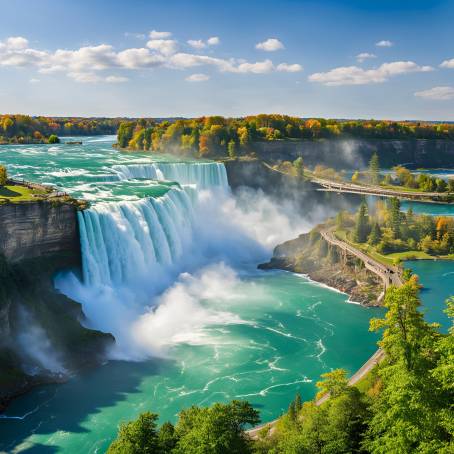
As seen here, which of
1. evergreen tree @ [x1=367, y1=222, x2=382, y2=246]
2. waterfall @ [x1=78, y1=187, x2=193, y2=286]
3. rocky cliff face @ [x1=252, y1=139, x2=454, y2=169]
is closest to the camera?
waterfall @ [x1=78, y1=187, x2=193, y2=286]

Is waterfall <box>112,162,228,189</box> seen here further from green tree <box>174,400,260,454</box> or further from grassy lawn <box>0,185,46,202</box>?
green tree <box>174,400,260,454</box>

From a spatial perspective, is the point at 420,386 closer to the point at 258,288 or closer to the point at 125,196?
the point at 258,288

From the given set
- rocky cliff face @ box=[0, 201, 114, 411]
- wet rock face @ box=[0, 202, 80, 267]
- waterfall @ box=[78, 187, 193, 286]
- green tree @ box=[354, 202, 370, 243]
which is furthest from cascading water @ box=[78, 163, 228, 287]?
green tree @ box=[354, 202, 370, 243]

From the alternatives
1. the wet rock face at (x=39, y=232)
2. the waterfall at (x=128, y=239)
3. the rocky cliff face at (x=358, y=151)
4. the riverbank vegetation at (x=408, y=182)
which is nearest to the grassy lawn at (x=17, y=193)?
the wet rock face at (x=39, y=232)

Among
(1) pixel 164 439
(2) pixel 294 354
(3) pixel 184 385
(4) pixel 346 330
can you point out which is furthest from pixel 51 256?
(1) pixel 164 439

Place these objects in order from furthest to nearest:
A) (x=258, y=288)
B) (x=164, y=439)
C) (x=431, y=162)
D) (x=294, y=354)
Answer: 1. (x=431, y=162)
2. (x=258, y=288)
3. (x=294, y=354)
4. (x=164, y=439)
